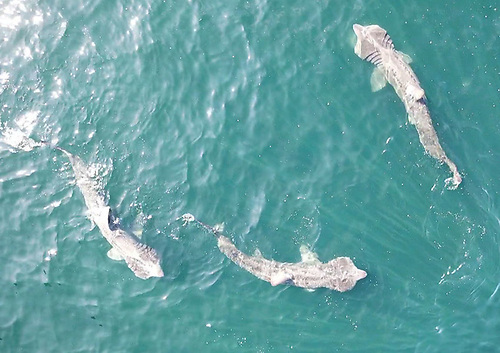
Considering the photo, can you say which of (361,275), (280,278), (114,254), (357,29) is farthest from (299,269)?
(357,29)

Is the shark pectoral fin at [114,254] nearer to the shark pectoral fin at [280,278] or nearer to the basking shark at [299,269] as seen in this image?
the basking shark at [299,269]

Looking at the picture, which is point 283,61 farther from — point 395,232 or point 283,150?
point 395,232

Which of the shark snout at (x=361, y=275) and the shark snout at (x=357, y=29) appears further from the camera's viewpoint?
the shark snout at (x=357, y=29)

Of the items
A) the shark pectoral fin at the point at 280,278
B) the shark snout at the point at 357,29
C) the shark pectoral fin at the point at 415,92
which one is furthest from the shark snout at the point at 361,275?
the shark snout at the point at 357,29

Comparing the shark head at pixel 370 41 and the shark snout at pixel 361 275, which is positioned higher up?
the shark head at pixel 370 41

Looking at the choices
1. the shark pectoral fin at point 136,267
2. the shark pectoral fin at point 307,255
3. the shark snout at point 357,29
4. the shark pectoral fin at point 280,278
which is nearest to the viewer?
the shark pectoral fin at point 280,278

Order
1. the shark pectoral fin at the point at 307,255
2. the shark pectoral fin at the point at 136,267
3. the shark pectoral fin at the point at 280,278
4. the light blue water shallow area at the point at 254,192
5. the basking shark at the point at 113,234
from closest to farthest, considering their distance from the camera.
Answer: the shark pectoral fin at the point at 280,278, the basking shark at the point at 113,234, the shark pectoral fin at the point at 136,267, the light blue water shallow area at the point at 254,192, the shark pectoral fin at the point at 307,255

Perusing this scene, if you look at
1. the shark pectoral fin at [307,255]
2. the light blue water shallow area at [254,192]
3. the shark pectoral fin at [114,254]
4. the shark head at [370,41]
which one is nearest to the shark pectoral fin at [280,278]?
the light blue water shallow area at [254,192]

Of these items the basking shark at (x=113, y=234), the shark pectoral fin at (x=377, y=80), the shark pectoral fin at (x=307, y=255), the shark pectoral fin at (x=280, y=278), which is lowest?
the shark pectoral fin at (x=280, y=278)
